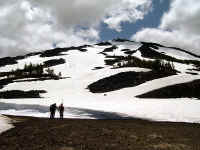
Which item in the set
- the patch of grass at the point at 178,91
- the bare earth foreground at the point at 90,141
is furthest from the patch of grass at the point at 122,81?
the bare earth foreground at the point at 90,141

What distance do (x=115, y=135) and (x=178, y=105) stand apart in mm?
31170

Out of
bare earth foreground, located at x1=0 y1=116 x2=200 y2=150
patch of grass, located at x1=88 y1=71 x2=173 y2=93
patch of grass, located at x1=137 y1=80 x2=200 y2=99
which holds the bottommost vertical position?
bare earth foreground, located at x1=0 y1=116 x2=200 y2=150

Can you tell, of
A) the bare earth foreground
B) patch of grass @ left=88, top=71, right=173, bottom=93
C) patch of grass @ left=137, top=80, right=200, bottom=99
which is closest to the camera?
the bare earth foreground

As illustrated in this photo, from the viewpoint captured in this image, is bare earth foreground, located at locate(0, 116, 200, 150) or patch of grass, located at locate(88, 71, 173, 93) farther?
patch of grass, located at locate(88, 71, 173, 93)

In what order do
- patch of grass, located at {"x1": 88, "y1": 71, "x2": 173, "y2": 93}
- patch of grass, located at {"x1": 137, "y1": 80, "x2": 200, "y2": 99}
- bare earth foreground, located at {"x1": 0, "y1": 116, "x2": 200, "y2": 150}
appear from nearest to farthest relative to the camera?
1. bare earth foreground, located at {"x1": 0, "y1": 116, "x2": 200, "y2": 150}
2. patch of grass, located at {"x1": 137, "y1": 80, "x2": 200, "y2": 99}
3. patch of grass, located at {"x1": 88, "y1": 71, "x2": 173, "y2": 93}

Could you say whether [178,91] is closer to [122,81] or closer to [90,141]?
[122,81]

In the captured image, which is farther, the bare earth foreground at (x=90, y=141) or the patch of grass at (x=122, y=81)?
the patch of grass at (x=122, y=81)

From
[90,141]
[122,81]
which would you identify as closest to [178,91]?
[122,81]

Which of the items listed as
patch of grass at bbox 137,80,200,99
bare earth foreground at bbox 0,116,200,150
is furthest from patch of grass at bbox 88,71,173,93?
bare earth foreground at bbox 0,116,200,150

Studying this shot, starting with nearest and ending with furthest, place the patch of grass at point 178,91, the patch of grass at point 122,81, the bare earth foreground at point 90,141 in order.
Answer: the bare earth foreground at point 90,141 → the patch of grass at point 178,91 → the patch of grass at point 122,81

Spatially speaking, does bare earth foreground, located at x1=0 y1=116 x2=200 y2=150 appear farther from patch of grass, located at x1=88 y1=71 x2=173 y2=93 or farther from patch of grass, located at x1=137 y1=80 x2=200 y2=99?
patch of grass, located at x1=88 y1=71 x2=173 y2=93

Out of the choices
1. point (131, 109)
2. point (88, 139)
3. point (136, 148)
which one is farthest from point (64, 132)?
point (131, 109)

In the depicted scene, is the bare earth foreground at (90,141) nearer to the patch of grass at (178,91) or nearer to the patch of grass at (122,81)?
the patch of grass at (178,91)

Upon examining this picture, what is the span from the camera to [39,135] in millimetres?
21891
